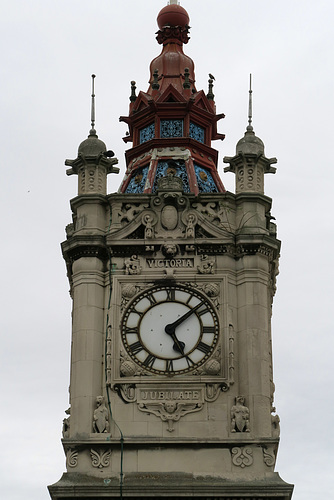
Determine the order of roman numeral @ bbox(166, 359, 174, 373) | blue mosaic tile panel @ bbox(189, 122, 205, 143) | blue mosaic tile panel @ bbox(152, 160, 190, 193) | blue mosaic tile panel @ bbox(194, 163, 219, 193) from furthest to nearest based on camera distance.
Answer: blue mosaic tile panel @ bbox(189, 122, 205, 143), blue mosaic tile panel @ bbox(194, 163, 219, 193), blue mosaic tile panel @ bbox(152, 160, 190, 193), roman numeral @ bbox(166, 359, 174, 373)

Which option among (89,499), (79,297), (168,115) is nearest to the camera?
(89,499)

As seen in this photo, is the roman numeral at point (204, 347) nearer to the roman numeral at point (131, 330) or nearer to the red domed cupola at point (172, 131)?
the roman numeral at point (131, 330)

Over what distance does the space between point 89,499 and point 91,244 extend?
6.89 m

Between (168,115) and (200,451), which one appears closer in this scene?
(200,451)

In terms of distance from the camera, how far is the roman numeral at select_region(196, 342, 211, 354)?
161ft

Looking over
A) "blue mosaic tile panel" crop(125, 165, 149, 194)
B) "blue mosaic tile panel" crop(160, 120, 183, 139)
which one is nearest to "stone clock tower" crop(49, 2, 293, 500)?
"blue mosaic tile panel" crop(125, 165, 149, 194)

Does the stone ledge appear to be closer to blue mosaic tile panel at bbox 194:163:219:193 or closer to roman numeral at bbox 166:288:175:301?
roman numeral at bbox 166:288:175:301

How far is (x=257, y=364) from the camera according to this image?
48781 mm

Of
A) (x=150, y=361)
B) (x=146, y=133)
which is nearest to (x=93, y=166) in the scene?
(x=146, y=133)

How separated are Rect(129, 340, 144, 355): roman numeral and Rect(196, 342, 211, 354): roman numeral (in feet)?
4.62

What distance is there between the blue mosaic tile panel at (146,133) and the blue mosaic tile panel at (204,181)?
1823mm

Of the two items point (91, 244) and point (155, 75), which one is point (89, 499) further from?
point (155, 75)

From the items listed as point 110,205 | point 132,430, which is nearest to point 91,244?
point 110,205

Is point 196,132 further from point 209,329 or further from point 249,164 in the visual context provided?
point 209,329
